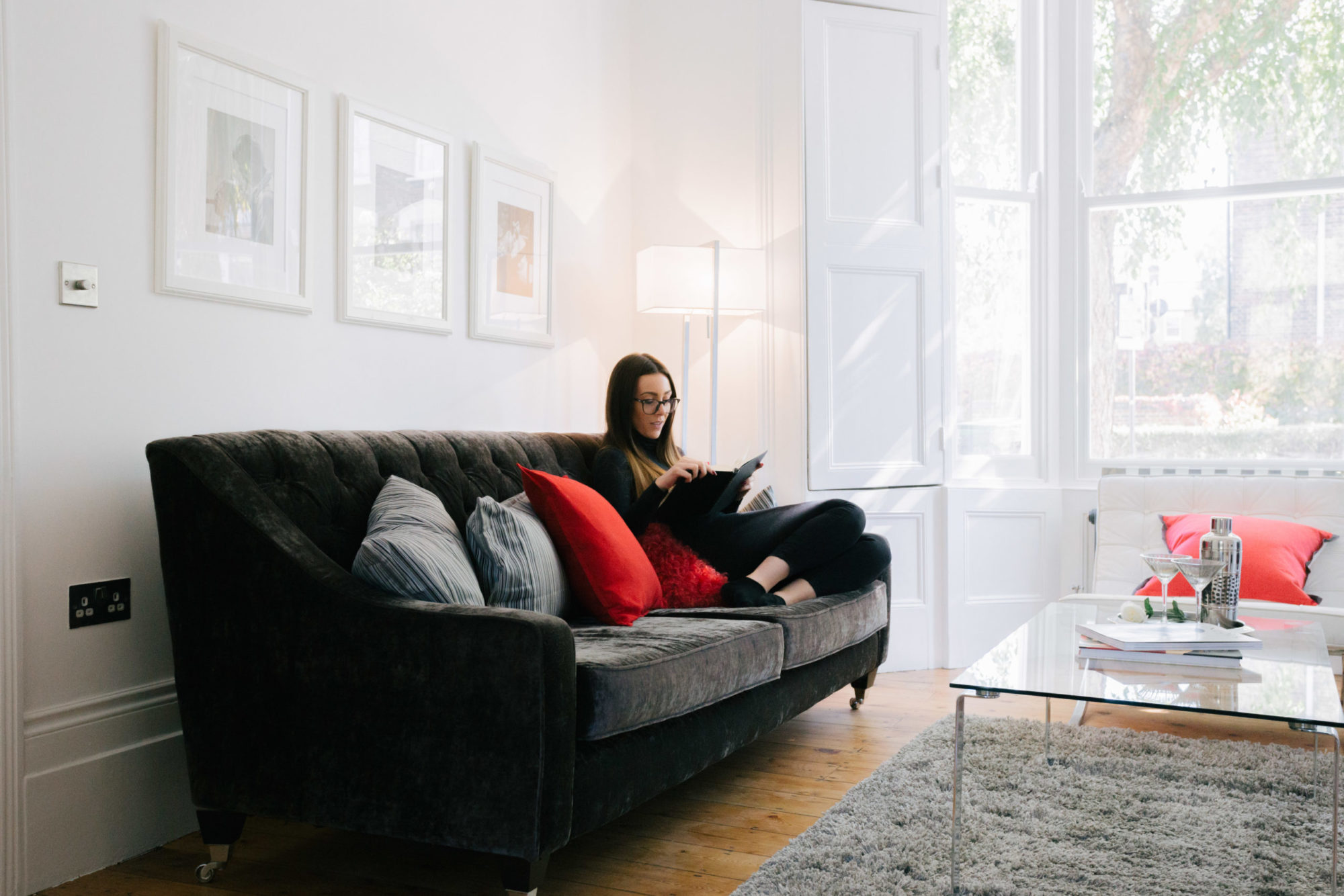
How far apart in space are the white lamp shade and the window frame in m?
1.04

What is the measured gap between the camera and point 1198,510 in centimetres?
385

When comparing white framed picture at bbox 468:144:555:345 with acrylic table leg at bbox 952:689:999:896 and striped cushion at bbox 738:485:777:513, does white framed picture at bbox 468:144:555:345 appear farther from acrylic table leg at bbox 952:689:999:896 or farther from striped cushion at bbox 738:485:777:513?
acrylic table leg at bbox 952:689:999:896

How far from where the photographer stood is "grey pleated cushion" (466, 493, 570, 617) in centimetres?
233

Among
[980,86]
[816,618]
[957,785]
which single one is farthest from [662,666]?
[980,86]

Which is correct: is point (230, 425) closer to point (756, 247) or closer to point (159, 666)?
point (159, 666)

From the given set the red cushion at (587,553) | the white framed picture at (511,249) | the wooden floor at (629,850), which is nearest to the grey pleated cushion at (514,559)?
the red cushion at (587,553)

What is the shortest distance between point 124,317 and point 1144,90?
4036 millimetres

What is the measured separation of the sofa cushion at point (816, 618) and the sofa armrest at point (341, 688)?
885 mm

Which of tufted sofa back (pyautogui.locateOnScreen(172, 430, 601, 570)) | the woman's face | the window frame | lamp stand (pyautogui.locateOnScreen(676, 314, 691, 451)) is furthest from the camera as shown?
the window frame

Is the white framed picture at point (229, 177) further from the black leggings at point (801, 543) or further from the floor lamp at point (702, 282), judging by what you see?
the floor lamp at point (702, 282)

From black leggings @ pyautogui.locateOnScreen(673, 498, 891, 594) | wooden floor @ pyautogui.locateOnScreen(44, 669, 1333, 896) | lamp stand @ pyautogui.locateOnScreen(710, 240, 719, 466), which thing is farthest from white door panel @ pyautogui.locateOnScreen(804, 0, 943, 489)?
wooden floor @ pyautogui.locateOnScreen(44, 669, 1333, 896)

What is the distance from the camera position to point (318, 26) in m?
2.76

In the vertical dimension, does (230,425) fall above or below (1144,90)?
below

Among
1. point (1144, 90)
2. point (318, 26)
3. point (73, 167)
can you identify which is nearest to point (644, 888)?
point (73, 167)
